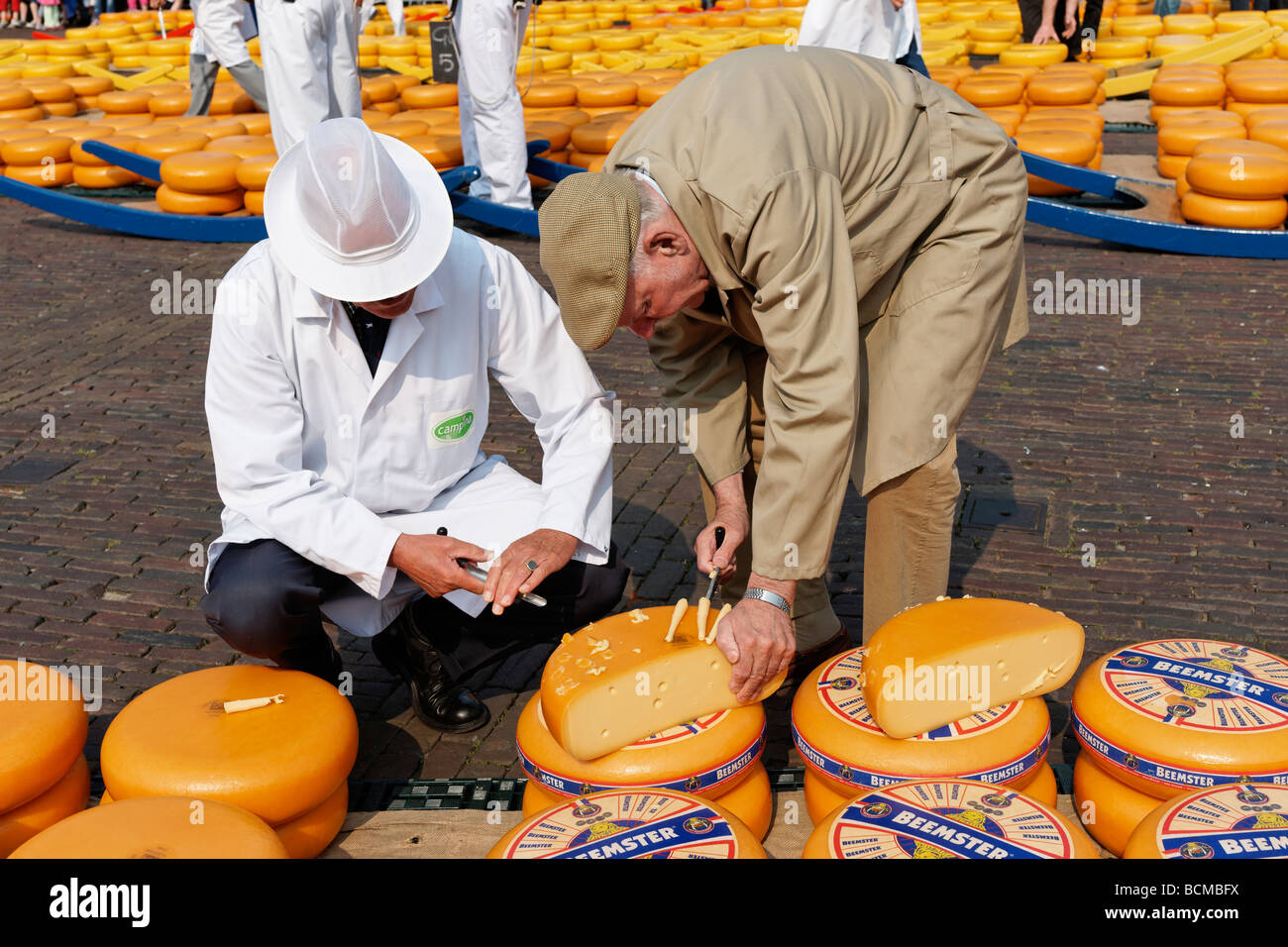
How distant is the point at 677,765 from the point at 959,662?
546mm

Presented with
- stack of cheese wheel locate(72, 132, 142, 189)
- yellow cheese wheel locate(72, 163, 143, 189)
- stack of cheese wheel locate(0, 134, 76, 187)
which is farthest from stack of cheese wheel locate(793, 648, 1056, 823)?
stack of cheese wheel locate(0, 134, 76, 187)

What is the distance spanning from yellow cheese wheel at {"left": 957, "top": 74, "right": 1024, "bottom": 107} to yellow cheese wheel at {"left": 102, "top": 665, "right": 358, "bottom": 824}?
7973 millimetres

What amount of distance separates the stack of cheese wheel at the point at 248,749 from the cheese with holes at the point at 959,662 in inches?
42.3


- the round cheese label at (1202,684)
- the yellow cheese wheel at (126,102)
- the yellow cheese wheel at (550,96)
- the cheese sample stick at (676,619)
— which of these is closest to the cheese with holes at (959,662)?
the round cheese label at (1202,684)

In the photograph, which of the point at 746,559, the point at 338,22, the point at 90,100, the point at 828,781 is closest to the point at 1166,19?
the point at 338,22

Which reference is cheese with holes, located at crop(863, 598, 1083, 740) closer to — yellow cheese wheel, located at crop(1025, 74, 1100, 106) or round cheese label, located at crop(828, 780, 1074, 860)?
round cheese label, located at crop(828, 780, 1074, 860)

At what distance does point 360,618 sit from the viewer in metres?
2.91

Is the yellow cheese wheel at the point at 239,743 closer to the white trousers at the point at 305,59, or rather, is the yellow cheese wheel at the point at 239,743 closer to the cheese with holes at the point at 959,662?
the cheese with holes at the point at 959,662

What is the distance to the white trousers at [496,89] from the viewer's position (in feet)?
24.0

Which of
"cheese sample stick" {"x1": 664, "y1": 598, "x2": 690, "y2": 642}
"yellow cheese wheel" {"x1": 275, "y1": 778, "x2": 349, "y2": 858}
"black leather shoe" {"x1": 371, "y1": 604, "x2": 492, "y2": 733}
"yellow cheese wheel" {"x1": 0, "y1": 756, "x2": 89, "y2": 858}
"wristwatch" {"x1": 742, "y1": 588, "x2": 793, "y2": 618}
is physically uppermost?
"wristwatch" {"x1": 742, "y1": 588, "x2": 793, "y2": 618}

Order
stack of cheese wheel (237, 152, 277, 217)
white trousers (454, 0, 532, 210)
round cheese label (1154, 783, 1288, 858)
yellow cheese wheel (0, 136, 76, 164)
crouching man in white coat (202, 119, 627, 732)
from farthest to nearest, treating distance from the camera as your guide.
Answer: yellow cheese wheel (0, 136, 76, 164), stack of cheese wheel (237, 152, 277, 217), white trousers (454, 0, 532, 210), crouching man in white coat (202, 119, 627, 732), round cheese label (1154, 783, 1288, 858)

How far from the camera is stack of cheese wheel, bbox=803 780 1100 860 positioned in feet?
5.85

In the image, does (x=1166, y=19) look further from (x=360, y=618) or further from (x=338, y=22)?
(x=360, y=618)
